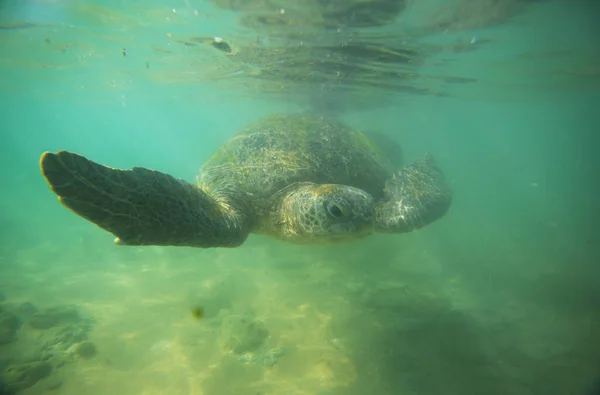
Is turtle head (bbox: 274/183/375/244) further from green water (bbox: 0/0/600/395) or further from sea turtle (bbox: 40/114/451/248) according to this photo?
green water (bbox: 0/0/600/395)

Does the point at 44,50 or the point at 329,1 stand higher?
the point at 44,50

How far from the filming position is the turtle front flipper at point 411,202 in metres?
5.88

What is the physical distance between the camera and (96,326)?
286 inches

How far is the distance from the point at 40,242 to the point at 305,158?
1915 centimetres

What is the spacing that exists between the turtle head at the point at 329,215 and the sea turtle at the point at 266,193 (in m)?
0.01

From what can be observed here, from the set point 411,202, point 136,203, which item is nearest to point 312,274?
point 411,202

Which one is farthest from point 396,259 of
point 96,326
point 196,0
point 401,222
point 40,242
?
point 40,242

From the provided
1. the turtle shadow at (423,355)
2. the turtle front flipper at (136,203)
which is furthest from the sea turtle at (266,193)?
the turtle shadow at (423,355)

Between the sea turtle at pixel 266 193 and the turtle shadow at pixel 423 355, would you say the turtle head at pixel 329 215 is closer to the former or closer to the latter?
the sea turtle at pixel 266 193

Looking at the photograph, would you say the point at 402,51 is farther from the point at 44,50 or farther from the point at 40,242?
the point at 40,242

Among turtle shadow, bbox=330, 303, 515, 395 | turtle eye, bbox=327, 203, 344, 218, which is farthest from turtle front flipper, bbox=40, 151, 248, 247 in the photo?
turtle shadow, bbox=330, 303, 515, 395

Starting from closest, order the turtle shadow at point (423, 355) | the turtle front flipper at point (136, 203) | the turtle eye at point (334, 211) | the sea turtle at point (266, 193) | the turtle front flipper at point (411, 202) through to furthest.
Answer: the turtle front flipper at point (136, 203) → the sea turtle at point (266, 193) → the turtle eye at point (334, 211) → the turtle shadow at point (423, 355) → the turtle front flipper at point (411, 202)

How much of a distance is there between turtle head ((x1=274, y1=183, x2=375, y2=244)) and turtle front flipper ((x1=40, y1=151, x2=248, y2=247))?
1.20 m

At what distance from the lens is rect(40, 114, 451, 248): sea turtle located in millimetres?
2670
